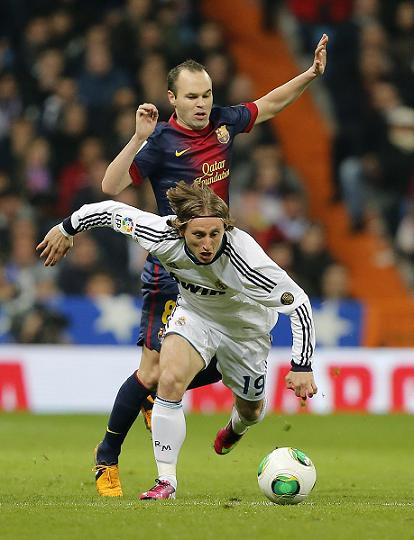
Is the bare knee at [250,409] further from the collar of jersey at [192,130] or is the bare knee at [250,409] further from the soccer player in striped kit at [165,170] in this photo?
the collar of jersey at [192,130]

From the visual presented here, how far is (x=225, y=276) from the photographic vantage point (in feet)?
21.9

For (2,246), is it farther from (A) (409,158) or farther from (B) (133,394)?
(B) (133,394)

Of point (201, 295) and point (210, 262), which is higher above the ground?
point (210, 262)

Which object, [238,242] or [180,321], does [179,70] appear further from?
[180,321]

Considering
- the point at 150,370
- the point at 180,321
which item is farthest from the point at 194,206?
the point at 150,370

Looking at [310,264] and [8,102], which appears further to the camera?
[8,102]

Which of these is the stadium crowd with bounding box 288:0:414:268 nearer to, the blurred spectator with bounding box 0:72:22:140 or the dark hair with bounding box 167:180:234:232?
the blurred spectator with bounding box 0:72:22:140

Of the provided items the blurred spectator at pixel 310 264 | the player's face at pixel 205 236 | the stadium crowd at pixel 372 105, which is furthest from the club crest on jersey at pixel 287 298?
the stadium crowd at pixel 372 105

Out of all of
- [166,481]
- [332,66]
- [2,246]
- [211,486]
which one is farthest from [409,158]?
[166,481]

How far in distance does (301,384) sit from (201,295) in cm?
77

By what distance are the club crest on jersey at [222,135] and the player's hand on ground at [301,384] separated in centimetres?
159

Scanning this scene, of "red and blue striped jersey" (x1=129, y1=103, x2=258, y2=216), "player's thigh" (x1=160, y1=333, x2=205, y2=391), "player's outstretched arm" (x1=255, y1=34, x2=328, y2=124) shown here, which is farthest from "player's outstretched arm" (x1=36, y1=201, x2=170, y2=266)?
"player's outstretched arm" (x1=255, y1=34, x2=328, y2=124)

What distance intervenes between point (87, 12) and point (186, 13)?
164 cm

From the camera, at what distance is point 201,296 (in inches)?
270
